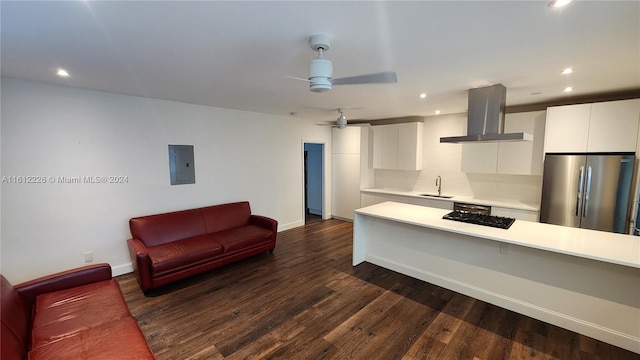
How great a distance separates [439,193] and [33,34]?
5766mm

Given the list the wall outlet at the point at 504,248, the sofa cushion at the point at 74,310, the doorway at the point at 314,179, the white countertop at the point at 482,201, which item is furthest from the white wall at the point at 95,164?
the wall outlet at the point at 504,248

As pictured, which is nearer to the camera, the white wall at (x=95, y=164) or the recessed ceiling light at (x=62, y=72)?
the recessed ceiling light at (x=62, y=72)

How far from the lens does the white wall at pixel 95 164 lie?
298 cm

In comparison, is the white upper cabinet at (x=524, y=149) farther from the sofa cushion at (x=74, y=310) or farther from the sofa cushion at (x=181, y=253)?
the sofa cushion at (x=74, y=310)

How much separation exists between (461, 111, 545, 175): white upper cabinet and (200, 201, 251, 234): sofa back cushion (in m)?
4.05

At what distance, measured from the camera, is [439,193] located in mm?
5410

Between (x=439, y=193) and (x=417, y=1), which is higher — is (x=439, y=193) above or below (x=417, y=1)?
below

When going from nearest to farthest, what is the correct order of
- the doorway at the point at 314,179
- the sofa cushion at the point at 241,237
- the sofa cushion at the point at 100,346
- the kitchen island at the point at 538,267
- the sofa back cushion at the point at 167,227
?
the sofa cushion at the point at 100,346, the kitchen island at the point at 538,267, the sofa back cushion at the point at 167,227, the sofa cushion at the point at 241,237, the doorway at the point at 314,179

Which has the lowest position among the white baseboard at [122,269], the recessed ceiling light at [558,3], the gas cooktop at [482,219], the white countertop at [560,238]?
the white baseboard at [122,269]

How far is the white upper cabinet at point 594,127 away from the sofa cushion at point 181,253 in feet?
16.2

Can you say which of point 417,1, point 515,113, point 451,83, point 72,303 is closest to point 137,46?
point 417,1

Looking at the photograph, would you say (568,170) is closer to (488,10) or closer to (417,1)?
(488,10)

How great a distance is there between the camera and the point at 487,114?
314 centimetres

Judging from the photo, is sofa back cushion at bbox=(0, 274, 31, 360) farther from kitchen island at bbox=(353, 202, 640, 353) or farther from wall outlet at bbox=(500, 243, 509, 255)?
wall outlet at bbox=(500, 243, 509, 255)
